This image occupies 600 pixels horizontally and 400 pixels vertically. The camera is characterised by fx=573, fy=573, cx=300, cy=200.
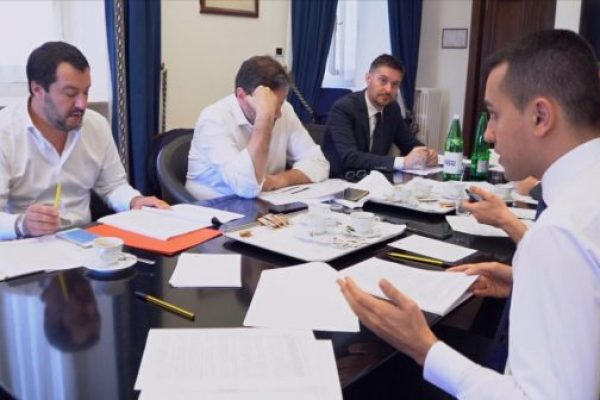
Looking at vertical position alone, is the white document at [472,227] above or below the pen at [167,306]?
above

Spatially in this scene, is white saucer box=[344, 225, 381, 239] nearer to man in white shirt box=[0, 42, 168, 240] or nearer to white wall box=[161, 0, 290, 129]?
man in white shirt box=[0, 42, 168, 240]

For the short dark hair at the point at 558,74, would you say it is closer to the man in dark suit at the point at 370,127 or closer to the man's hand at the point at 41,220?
the man's hand at the point at 41,220

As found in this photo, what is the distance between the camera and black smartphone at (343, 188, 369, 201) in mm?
1952

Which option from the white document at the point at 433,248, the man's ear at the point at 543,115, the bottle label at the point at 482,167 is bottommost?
the white document at the point at 433,248

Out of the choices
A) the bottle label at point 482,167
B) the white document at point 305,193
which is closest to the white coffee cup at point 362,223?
the white document at point 305,193

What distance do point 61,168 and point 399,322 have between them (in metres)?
1.44

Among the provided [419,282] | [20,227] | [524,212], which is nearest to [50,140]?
[20,227]

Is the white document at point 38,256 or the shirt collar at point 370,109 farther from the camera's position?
the shirt collar at point 370,109

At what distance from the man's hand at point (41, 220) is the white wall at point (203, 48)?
220 centimetres

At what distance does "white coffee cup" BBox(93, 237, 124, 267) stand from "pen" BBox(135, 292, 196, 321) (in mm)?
154

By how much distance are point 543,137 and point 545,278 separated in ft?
0.91

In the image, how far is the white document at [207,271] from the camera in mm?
1232

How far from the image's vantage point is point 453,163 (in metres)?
2.42

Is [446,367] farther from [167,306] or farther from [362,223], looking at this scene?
[362,223]
